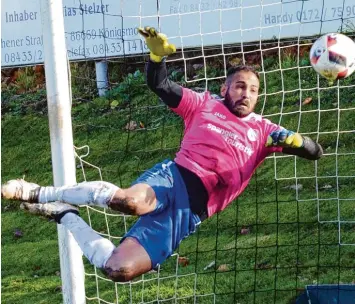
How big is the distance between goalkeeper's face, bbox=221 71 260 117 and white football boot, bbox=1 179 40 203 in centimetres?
131

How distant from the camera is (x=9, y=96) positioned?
10445 millimetres

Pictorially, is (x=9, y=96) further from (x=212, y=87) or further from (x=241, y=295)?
(x=241, y=295)

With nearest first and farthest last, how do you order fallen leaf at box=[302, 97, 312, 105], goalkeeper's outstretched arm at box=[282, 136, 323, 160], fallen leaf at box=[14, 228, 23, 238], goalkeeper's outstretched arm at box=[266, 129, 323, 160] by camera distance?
goalkeeper's outstretched arm at box=[266, 129, 323, 160], goalkeeper's outstretched arm at box=[282, 136, 323, 160], fallen leaf at box=[14, 228, 23, 238], fallen leaf at box=[302, 97, 312, 105]

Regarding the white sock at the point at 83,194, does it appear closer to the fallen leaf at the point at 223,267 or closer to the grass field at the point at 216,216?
the grass field at the point at 216,216

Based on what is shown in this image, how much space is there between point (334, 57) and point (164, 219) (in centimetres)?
137

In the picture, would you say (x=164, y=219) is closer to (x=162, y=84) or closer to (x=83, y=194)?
(x=83, y=194)

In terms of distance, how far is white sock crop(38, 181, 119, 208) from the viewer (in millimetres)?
4875

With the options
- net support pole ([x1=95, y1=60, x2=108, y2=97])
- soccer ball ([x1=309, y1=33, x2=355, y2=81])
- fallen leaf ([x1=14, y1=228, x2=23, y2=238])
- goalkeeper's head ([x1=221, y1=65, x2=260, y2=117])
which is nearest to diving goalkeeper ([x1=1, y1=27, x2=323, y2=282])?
goalkeeper's head ([x1=221, y1=65, x2=260, y2=117])

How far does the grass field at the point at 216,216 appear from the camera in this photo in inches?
259

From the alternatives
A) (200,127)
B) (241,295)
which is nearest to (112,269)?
(200,127)

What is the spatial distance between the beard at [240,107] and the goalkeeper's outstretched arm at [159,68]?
315 mm

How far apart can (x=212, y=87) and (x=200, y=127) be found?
3570 mm

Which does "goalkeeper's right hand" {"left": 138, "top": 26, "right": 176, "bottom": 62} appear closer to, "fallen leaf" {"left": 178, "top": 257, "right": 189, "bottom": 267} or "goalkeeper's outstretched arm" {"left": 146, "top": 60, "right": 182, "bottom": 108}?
"goalkeeper's outstretched arm" {"left": 146, "top": 60, "right": 182, "bottom": 108}

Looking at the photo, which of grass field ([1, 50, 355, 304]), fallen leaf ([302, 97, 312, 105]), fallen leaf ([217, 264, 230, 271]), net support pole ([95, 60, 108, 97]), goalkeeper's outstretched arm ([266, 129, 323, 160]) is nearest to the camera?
goalkeeper's outstretched arm ([266, 129, 323, 160])
